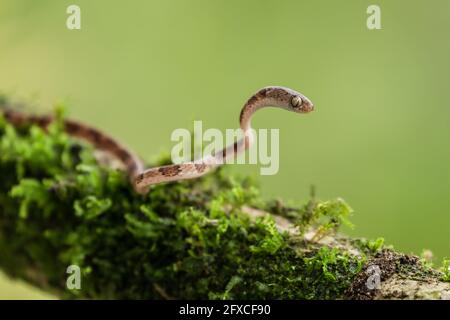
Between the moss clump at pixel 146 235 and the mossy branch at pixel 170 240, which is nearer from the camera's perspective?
the mossy branch at pixel 170 240

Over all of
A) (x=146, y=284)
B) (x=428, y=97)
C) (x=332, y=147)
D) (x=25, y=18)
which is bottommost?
(x=146, y=284)

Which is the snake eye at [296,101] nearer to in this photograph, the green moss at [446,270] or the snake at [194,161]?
the snake at [194,161]

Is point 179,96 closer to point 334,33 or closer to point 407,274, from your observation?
point 334,33

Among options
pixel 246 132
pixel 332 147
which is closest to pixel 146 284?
pixel 246 132

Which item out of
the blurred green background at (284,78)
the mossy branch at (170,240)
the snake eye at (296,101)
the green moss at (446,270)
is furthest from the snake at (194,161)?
the blurred green background at (284,78)

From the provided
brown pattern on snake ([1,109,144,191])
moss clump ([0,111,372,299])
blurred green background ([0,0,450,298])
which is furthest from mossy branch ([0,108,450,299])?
blurred green background ([0,0,450,298])

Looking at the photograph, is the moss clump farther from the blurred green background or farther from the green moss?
the blurred green background
